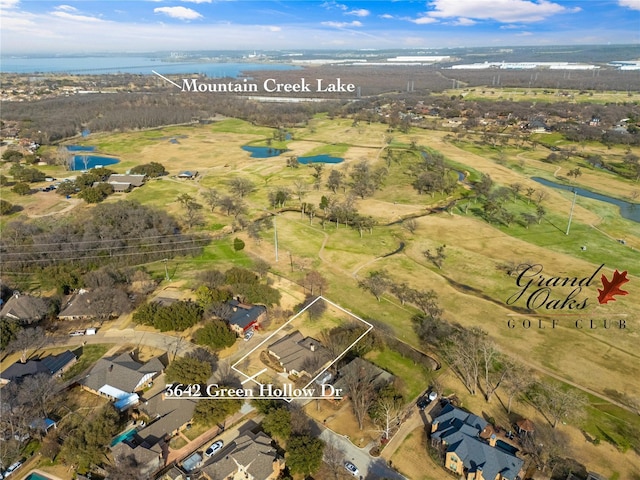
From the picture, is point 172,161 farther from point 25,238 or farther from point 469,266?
point 469,266

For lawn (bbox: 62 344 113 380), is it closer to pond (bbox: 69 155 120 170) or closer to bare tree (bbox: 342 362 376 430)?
bare tree (bbox: 342 362 376 430)

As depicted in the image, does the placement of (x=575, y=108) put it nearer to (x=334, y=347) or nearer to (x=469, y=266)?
(x=469, y=266)

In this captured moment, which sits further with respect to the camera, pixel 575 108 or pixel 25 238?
pixel 575 108

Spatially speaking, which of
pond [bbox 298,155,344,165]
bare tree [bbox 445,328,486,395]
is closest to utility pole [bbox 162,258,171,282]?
bare tree [bbox 445,328,486,395]

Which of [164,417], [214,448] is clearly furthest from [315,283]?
[214,448]

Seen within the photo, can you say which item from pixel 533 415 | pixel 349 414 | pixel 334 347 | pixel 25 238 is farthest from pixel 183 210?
pixel 533 415

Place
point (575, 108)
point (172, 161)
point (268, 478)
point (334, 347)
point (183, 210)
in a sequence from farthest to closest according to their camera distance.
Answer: point (575, 108)
point (172, 161)
point (183, 210)
point (334, 347)
point (268, 478)

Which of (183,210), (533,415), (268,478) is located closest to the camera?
(268,478)
